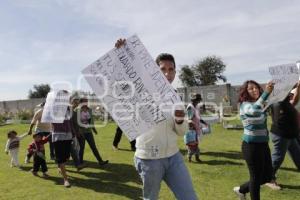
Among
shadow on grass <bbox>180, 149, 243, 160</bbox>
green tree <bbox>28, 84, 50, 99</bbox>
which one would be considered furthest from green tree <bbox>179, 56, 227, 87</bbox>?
shadow on grass <bbox>180, 149, 243, 160</bbox>

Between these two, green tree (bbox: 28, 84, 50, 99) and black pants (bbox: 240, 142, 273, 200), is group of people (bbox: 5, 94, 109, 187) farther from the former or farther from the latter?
green tree (bbox: 28, 84, 50, 99)

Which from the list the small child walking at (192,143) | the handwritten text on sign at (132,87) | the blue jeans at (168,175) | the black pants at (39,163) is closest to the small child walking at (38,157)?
the black pants at (39,163)

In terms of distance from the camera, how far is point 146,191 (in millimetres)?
4199

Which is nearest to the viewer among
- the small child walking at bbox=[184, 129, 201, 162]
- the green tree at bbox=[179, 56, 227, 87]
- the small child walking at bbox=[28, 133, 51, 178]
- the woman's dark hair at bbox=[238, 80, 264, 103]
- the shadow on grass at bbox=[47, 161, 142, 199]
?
the woman's dark hair at bbox=[238, 80, 264, 103]

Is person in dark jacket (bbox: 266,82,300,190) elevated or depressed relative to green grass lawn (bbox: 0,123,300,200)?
elevated

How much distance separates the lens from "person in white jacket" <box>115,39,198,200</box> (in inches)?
159

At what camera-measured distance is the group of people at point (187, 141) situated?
13.4ft

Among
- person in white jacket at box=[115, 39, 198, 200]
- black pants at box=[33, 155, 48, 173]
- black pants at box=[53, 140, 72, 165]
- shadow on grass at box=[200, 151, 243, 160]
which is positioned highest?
person in white jacket at box=[115, 39, 198, 200]

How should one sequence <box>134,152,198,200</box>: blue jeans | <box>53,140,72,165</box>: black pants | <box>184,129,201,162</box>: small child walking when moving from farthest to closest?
<box>184,129,201,162</box>: small child walking
<box>53,140,72,165</box>: black pants
<box>134,152,198,200</box>: blue jeans

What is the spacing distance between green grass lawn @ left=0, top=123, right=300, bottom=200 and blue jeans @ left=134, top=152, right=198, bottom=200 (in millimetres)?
3258

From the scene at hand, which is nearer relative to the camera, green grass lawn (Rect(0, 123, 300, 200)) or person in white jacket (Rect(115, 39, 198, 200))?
person in white jacket (Rect(115, 39, 198, 200))

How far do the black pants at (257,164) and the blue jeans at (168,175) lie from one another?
1.90m

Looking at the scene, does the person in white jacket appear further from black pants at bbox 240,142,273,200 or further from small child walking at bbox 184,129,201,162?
small child walking at bbox 184,129,201,162

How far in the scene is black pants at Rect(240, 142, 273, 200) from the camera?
5.72 metres
